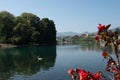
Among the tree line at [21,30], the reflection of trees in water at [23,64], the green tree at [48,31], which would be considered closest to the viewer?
the reflection of trees in water at [23,64]

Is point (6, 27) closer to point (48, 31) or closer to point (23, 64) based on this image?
point (48, 31)

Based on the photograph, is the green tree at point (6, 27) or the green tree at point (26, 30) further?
the green tree at point (6, 27)

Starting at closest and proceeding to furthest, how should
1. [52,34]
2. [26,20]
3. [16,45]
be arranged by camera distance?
[16,45] → [26,20] → [52,34]

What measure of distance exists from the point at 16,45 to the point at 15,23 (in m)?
8.93

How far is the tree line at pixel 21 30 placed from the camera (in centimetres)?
9250

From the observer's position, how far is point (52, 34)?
106062 mm

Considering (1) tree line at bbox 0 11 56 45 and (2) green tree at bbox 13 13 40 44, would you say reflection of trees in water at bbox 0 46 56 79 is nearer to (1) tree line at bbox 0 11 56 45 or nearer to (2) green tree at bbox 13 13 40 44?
(2) green tree at bbox 13 13 40 44

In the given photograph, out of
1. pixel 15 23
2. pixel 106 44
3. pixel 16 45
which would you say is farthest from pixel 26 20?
pixel 106 44

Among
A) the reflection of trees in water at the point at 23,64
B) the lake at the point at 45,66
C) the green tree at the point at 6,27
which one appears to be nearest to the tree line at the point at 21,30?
the green tree at the point at 6,27

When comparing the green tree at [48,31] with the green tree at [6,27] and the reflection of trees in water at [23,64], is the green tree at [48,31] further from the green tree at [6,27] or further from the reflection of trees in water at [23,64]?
the reflection of trees in water at [23,64]

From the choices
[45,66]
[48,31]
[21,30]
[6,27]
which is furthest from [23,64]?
[48,31]

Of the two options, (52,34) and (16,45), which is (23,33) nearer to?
(16,45)

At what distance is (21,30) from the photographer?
92.9m

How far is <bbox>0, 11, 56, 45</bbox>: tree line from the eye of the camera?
92.5 m
